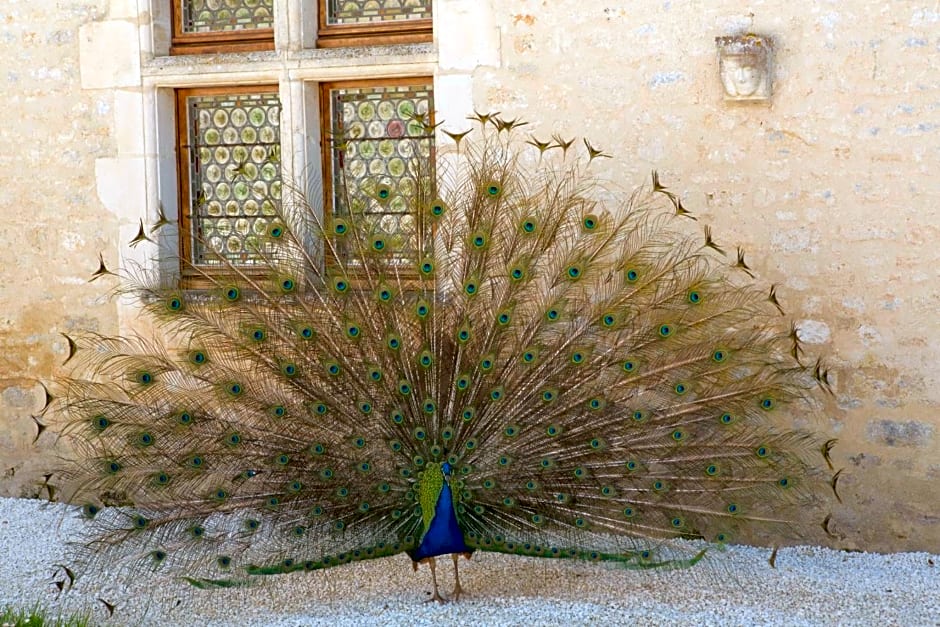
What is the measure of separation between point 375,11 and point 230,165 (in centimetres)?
103

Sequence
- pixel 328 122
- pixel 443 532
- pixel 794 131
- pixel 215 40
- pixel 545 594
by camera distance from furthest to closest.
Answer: pixel 215 40
pixel 328 122
pixel 794 131
pixel 545 594
pixel 443 532

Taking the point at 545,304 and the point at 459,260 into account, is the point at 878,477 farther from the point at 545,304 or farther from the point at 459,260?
the point at 459,260

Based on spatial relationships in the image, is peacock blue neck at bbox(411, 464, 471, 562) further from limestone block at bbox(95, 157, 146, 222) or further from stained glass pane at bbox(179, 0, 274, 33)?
stained glass pane at bbox(179, 0, 274, 33)

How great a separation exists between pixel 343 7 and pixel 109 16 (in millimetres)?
1141

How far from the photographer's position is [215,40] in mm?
5656

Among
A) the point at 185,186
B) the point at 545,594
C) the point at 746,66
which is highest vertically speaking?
the point at 746,66

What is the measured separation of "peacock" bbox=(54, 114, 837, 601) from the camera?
164 inches

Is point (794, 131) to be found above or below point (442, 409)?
above

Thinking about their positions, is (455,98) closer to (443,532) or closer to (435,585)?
(443,532)

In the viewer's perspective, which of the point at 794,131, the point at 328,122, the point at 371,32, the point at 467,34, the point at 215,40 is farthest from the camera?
the point at 215,40

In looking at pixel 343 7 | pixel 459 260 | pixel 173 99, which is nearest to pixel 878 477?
pixel 459 260

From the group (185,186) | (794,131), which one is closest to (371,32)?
(185,186)

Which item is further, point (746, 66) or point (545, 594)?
point (746, 66)

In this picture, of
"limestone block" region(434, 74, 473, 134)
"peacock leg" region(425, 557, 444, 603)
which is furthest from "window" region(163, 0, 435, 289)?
"peacock leg" region(425, 557, 444, 603)
